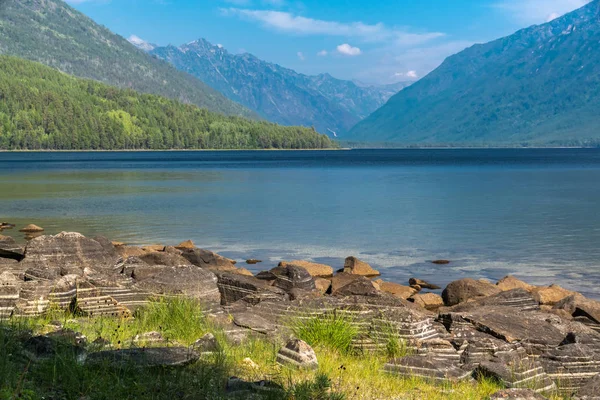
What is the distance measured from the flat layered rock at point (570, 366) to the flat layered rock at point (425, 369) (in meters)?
2.13

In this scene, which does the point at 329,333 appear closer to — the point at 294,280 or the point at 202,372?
the point at 202,372

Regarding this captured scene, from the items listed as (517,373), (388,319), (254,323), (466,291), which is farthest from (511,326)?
(466,291)

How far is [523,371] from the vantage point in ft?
36.9

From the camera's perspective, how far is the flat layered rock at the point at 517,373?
35.6 feet

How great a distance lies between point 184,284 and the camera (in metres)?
15.4

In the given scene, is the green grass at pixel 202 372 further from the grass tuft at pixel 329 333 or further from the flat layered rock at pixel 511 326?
the flat layered rock at pixel 511 326

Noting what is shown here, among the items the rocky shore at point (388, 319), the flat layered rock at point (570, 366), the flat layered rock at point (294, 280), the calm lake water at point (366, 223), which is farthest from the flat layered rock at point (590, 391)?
the calm lake water at point (366, 223)

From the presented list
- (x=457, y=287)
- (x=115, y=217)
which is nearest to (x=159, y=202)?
(x=115, y=217)

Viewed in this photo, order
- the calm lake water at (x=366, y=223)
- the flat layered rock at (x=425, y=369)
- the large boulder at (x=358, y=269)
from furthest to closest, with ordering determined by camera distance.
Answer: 1. the calm lake water at (x=366, y=223)
2. the large boulder at (x=358, y=269)
3. the flat layered rock at (x=425, y=369)

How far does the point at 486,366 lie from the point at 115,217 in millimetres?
44655

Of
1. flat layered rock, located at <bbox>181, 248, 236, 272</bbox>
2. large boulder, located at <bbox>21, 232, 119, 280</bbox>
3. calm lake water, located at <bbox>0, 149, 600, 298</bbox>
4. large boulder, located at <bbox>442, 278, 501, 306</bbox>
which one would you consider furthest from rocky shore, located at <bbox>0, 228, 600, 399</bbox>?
calm lake water, located at <bbox>0, 149, 600, 298</bbox>

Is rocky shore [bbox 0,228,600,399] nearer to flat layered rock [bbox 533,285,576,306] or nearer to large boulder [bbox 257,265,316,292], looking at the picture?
large boulder [bbox 257,265,316,292]

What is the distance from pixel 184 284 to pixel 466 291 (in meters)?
11.0

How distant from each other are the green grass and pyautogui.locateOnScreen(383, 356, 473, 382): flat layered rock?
0.14 metres
